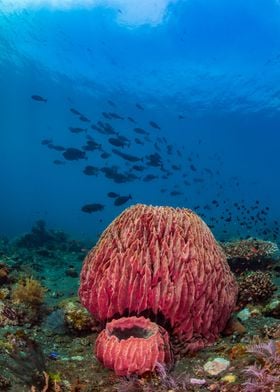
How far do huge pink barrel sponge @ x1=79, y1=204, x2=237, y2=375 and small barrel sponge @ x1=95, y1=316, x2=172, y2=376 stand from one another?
0.01 metres

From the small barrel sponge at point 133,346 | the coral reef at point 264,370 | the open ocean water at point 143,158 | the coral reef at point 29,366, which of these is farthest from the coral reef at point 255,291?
the coral reef at point 29,366

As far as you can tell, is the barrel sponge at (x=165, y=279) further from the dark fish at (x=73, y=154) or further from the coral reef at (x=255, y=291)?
the dark fish at (x=73, y=154)

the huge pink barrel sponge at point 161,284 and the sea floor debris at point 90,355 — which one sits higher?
the huge pink barrel sponge at point 161,284

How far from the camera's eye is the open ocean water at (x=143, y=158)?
4.32m

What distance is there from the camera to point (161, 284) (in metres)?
4.70

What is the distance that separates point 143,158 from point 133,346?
19.4 metres

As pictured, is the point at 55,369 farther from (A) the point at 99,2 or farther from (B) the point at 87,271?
(A) the point at 99,2

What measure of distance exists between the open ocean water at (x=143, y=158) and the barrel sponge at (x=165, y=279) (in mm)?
25

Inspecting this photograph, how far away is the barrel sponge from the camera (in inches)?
185

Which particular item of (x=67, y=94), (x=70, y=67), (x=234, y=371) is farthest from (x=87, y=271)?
(x=67, y=94)

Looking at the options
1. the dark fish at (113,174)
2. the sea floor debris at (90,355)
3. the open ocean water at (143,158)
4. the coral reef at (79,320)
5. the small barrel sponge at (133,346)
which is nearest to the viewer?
the sea floor debris at (90,355)

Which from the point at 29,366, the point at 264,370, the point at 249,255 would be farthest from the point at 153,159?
the point at 264,370

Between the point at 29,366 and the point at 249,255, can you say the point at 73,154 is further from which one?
the point at 29,366

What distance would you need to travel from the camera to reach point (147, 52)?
4666cm
